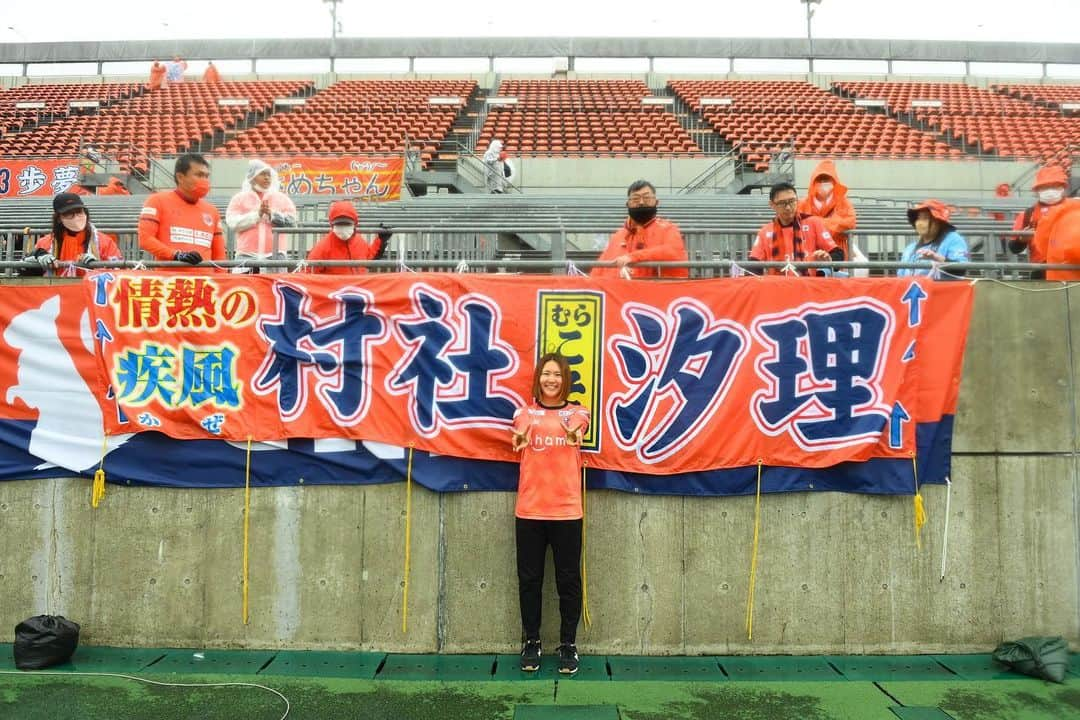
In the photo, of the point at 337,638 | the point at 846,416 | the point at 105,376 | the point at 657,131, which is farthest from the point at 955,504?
the point at 657,131

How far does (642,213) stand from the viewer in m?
5.12

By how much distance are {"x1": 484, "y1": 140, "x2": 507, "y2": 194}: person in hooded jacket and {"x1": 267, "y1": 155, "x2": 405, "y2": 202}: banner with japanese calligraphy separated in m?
1.98

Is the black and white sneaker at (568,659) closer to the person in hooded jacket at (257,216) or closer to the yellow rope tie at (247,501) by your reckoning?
the yellow rope tie at (247,501)

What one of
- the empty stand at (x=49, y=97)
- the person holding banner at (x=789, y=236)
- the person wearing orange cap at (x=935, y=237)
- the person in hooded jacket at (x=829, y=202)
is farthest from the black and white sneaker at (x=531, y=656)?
the empty stand at (x=49, y=97)

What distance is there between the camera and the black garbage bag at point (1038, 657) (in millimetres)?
4148

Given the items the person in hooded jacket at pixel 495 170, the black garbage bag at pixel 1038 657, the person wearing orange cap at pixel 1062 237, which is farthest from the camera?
the person in hooded jacket at pixel 495 170

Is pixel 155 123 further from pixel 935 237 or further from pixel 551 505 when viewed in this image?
pixel 935 237

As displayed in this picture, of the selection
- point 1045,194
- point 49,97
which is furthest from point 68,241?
point 49,97

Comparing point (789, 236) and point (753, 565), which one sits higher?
point (789, 236)

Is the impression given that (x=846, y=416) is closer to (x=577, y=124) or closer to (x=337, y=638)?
(x=337, y=638)

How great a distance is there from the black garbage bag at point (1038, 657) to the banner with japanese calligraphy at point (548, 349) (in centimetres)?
127

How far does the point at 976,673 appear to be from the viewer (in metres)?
4.30

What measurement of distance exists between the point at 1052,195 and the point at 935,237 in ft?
3.15

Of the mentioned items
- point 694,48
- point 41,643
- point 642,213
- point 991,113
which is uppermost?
point 694,48
